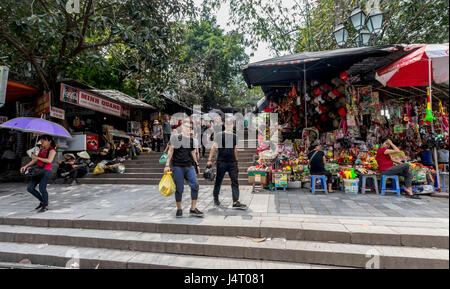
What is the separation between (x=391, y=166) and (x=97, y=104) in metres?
11.1

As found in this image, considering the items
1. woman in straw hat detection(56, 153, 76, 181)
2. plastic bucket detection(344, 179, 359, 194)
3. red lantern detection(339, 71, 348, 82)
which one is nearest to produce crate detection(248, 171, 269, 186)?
plastic bucket detection(344, 179, 359, 194)

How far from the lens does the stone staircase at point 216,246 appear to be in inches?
115

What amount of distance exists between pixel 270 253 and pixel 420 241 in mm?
2018

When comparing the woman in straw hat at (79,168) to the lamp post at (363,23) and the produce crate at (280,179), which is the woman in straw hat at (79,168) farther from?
the lamp post at (363,23)

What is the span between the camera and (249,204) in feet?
16.4

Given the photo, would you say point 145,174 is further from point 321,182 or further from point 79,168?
point 321,182

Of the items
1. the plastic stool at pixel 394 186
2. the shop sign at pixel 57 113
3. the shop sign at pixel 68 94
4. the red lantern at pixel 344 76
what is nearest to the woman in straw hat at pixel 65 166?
the shop sign at pixel 57 113

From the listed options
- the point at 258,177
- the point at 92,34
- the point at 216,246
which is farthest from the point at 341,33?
the point at 92,34

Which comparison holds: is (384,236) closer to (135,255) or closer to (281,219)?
(281,219)

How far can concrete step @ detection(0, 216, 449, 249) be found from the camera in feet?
10.2

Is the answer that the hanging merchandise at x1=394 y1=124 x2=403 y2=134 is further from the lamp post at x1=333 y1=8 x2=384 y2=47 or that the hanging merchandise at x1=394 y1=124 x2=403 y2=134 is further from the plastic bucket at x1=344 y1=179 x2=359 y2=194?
the lamp post at x1=333 y1=8 x2=384 y2=47
